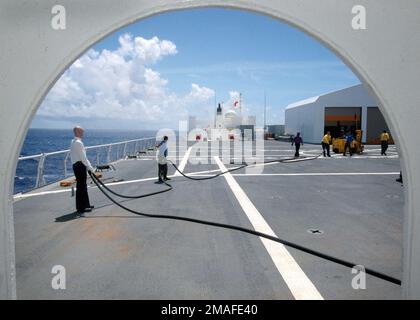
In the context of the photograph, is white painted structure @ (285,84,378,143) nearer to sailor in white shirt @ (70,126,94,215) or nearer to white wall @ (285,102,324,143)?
white wall @ (285,102,324,143)

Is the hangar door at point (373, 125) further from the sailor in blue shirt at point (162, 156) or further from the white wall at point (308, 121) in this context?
the sailor in blue shirt at point (162, 156)

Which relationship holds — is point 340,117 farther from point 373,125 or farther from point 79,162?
point 79,162

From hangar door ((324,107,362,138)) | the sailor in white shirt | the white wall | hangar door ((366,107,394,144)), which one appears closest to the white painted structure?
the white wall

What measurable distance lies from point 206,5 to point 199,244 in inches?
146

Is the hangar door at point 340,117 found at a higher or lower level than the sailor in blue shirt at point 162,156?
higher

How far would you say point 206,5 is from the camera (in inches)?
113

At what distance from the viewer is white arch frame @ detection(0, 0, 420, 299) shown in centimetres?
281

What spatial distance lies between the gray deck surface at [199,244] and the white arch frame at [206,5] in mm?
1674

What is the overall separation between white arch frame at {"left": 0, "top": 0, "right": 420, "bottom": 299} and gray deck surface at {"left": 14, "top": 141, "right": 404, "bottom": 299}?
167cm

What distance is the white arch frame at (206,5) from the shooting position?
281 centimetres

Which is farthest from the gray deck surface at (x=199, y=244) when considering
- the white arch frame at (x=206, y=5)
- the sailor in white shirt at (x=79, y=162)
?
the white arch frame at (x=206, y=5)

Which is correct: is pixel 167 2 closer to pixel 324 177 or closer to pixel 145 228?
pixel 145 228

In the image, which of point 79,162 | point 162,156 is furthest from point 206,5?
point 162,156
